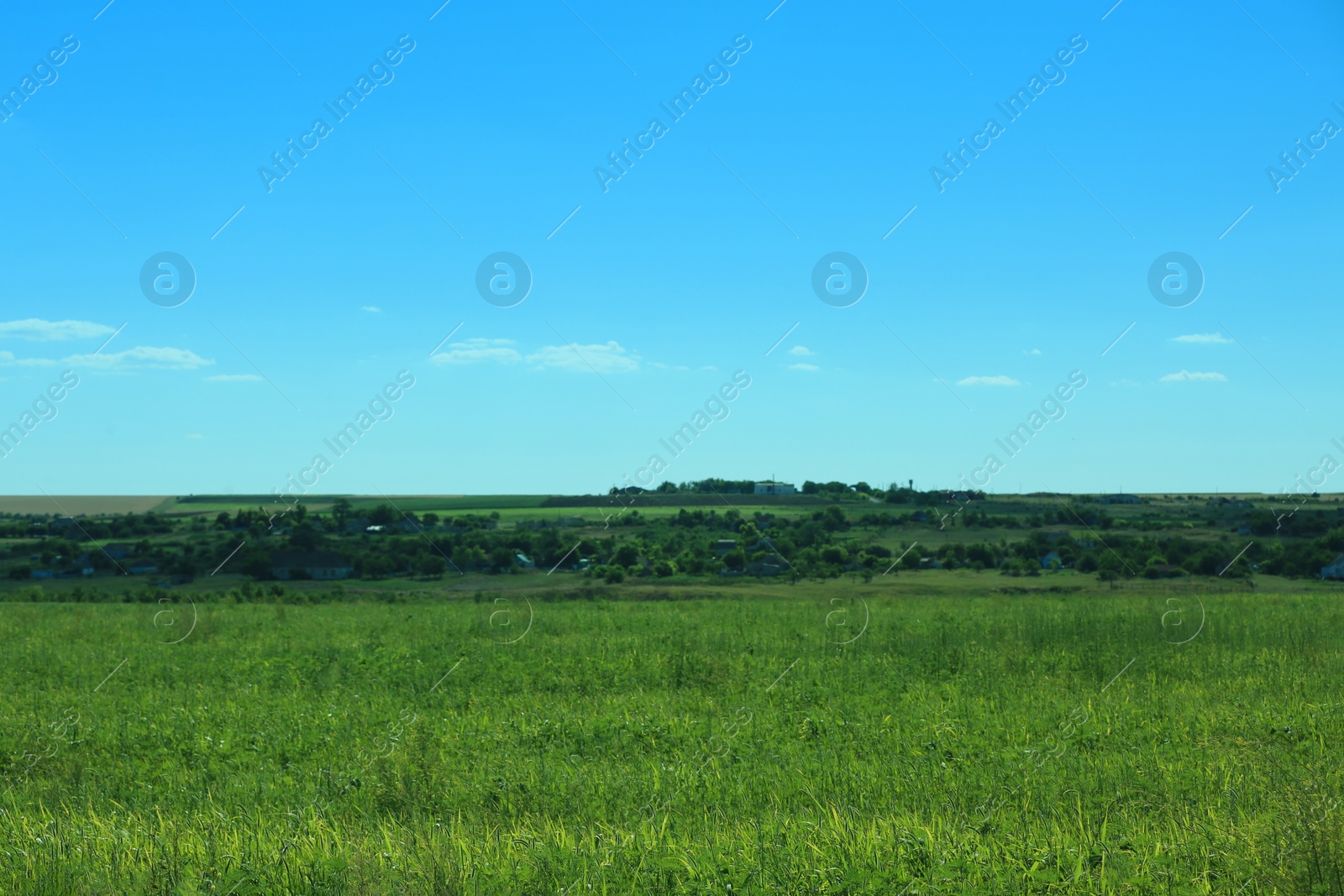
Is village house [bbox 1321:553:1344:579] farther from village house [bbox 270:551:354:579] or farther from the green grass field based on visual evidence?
village house [bbox 270:551:354:579]

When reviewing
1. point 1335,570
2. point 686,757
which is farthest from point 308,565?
point 1335,570

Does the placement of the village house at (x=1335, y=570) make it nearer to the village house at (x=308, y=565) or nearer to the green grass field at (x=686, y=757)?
the green grass field at (x=686, y=757)

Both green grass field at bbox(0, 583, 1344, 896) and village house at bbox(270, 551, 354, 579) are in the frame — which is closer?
green grass field at bbox(0, 583, 1344, 896)

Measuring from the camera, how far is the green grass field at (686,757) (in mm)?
5352

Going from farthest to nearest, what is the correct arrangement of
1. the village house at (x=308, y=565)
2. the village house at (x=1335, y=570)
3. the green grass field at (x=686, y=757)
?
the village house at (x=308, y=565) → the village house at (x=1335, y=570) → the green grass field at (x=686, y=757)

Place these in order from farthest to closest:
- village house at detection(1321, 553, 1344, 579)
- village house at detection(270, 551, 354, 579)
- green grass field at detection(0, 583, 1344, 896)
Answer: village house at detection(270, 551, 354, 579)
village house at detection(1321, 553, 1344, 579)
green grass field at detection(0, 583, 1344, 896)

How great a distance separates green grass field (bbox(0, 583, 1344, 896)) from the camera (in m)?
5.35

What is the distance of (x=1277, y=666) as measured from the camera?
13.5m

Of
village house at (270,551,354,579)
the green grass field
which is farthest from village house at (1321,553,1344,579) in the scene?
village house at (270,551,354,579)

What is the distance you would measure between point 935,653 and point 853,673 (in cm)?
212

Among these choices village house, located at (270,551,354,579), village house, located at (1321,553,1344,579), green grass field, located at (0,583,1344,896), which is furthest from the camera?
village house, located at (270,551,354,579)

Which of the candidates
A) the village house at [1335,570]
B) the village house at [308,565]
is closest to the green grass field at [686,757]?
the village house at [1335,570]

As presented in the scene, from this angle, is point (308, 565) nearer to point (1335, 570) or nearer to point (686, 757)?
point (686, 757)

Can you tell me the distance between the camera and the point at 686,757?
8945mm
